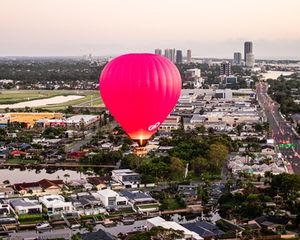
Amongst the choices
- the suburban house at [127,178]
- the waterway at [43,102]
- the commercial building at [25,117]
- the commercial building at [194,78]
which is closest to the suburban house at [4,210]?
the suburban house at [127,178]

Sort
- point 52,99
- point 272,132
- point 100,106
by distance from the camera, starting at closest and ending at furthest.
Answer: point 272,132 → point 100,106 → point 52,99

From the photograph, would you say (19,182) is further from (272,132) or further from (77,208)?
(272,132)

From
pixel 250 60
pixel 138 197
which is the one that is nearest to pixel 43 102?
pixel 138 197

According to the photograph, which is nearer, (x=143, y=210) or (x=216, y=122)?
(x=143, y=210)

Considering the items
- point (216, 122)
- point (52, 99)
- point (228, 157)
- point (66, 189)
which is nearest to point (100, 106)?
point (52, 99)

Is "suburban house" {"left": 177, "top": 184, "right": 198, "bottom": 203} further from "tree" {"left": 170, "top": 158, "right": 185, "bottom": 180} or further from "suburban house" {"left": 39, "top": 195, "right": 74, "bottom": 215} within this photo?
"suburban house" {"left": 39, "top": 195, "right": 74, "bottom": 215}

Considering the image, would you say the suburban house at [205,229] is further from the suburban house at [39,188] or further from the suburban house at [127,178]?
the suburban house at [39,188]
